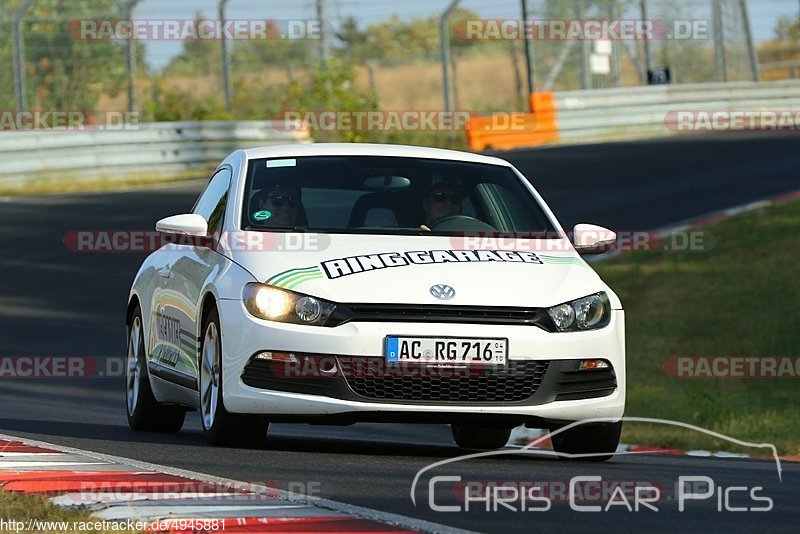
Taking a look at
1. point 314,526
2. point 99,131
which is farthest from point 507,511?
point 99,131

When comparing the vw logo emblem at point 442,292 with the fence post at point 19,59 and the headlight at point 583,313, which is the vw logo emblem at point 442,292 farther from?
the fence post at point 19,59

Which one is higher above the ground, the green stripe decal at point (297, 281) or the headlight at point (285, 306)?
the green stripe decal at point (297, 281)

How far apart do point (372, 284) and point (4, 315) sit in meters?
9.35

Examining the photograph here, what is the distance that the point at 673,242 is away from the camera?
762 inches

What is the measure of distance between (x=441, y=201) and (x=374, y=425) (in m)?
4.01

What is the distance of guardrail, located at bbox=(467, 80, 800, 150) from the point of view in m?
31.0

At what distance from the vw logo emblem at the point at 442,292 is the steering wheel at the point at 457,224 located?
101 cm

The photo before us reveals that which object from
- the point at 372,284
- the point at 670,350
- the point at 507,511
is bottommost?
the point at 670,350

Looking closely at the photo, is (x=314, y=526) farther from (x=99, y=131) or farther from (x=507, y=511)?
(x=99, y=131)

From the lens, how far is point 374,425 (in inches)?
503

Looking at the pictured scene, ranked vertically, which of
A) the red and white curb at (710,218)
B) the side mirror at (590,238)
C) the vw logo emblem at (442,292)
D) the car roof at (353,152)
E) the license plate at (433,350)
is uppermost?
the car roof at (353,152)

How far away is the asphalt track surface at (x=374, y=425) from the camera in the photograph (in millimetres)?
6484

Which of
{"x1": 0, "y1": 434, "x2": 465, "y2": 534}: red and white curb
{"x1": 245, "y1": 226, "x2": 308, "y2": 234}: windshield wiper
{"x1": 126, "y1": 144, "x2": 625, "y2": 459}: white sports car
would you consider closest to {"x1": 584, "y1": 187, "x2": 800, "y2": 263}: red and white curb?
{"x1": 126, "y1": 144, "x2": 625, "y2": 459}: white sports car

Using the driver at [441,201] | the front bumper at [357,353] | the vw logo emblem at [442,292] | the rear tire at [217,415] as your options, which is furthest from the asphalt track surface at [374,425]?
the driver at [441,201]
